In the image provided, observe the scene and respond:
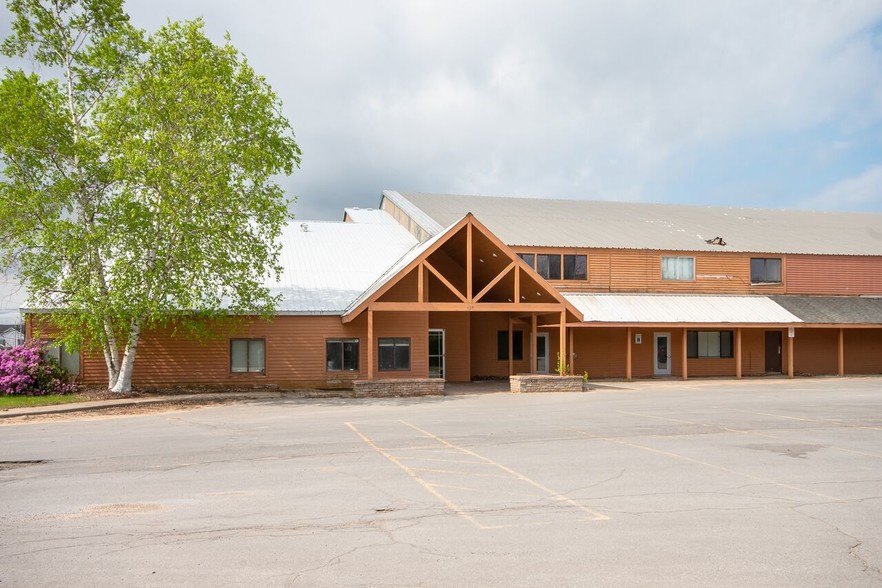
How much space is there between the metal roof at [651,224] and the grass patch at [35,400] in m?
14.7

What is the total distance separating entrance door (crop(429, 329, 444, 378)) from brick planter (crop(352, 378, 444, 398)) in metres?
5.20

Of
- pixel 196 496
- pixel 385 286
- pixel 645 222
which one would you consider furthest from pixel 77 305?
pixel 645 222

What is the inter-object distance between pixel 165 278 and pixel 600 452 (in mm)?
14879

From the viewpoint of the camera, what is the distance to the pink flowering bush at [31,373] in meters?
21.3

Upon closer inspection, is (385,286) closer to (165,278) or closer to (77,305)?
(165,278)

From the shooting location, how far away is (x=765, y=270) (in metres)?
33.7

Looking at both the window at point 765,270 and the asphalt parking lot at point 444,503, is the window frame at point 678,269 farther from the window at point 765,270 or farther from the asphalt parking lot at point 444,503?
the asphalt parking lot at point 444,503

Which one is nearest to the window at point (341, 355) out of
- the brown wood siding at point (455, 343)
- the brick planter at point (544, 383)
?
the brown wood siding at point (455, 343)

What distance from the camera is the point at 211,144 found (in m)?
21.1

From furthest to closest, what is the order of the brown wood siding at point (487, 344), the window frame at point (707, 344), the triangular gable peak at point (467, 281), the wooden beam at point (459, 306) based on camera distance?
1. the window frame at point (707, 344)
2. the brown wood siding at point (487, 344)
3. the wooden beam at point (459, 306)
4. the triangular gable peak at point (467, 281)

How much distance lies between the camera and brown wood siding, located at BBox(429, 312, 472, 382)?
28.8m

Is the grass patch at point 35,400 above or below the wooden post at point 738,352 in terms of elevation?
below

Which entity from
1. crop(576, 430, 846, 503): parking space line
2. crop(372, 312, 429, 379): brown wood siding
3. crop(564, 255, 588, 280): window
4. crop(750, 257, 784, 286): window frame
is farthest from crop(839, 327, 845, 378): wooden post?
crop(576, 430, 846, 503): parking space line

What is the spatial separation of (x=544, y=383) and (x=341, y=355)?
720 cm
